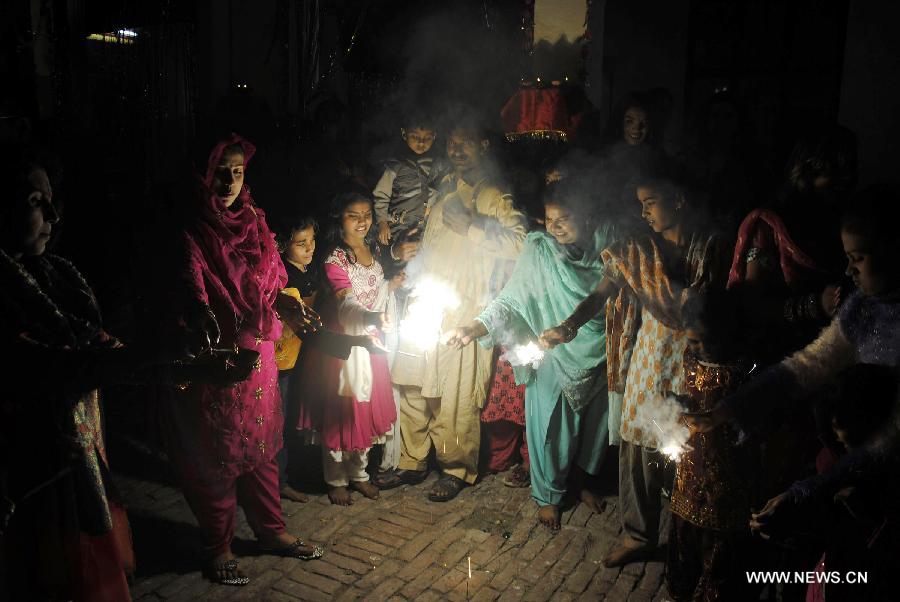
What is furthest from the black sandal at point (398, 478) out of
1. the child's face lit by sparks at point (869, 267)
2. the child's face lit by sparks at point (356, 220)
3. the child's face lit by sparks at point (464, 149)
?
the child's face lit by sparks at point (869, 267)

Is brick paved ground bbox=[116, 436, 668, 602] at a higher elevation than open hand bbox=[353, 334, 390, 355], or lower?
lower

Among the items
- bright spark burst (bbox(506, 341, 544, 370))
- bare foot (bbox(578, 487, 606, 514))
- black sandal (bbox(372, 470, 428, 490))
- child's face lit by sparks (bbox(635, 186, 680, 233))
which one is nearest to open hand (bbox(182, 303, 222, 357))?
bright spark burst (bbox(506, 341, 544, 370))

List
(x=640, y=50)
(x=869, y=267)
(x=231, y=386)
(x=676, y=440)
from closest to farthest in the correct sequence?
(x=869, y=267) → (x=676, y=440) → (x=231, y=386) → (x=640, y=50)

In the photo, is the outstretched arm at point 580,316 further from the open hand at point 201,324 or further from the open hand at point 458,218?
the open hand at point 201,324

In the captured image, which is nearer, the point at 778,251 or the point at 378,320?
the point at 778,251

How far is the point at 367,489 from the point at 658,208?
10.7 ft

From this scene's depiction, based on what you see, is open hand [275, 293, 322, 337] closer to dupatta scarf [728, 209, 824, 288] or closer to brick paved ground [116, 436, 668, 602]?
brick paved ground [116, 436, 668, 602]

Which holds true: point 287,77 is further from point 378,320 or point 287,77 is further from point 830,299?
point 830,299

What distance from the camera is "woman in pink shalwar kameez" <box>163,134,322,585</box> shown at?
418 cm

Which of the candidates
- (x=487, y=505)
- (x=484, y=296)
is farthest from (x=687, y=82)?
(x=487, y=505)

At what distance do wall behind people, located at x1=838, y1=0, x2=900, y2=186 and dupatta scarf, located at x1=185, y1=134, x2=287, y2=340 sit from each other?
186 inches

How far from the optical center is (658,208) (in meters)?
4.32

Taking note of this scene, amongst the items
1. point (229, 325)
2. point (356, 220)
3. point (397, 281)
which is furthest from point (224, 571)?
point (356, 220)

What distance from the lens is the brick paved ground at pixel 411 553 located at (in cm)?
444
